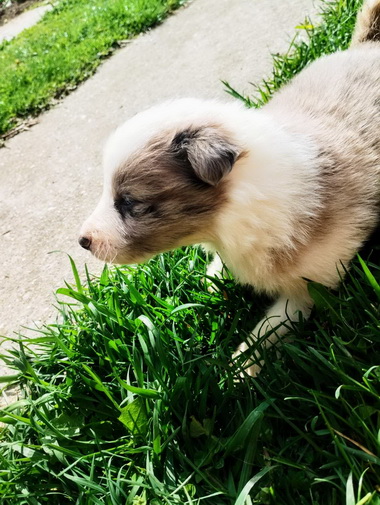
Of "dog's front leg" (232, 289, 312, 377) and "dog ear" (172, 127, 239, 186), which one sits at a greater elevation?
"dog ear" (172, 127, 239, 186)

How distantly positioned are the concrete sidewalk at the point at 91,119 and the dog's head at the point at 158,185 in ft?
4.04

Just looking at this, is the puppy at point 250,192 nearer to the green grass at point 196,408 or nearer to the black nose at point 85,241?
the black nose at point 85,241

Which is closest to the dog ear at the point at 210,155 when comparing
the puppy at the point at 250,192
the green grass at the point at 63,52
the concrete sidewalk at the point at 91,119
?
the puppy at the point at 250,192

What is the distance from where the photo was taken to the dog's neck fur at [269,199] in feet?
7.29

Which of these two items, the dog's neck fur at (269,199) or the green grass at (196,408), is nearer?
the green grass at (196,408)

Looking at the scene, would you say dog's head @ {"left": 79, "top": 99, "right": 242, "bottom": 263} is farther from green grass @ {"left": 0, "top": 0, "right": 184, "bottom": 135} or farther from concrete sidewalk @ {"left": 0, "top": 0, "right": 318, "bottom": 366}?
green grass @ {"left": 0, "top": 0, "right": 184, "bottom": 135}

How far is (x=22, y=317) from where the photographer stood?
11.1 ft

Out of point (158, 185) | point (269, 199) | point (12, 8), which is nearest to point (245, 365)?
point (269, 199)

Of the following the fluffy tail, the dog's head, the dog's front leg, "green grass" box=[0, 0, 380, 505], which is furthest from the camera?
the fluffy tail

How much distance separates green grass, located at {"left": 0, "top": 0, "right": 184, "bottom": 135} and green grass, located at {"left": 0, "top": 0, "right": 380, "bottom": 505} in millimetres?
3727

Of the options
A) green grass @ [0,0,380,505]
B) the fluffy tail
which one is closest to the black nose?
green grass @ [0,0,380,505]

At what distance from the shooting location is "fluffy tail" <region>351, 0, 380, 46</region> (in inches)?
127

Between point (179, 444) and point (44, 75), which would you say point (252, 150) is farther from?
point (44, 75)

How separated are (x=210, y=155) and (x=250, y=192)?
28cm
